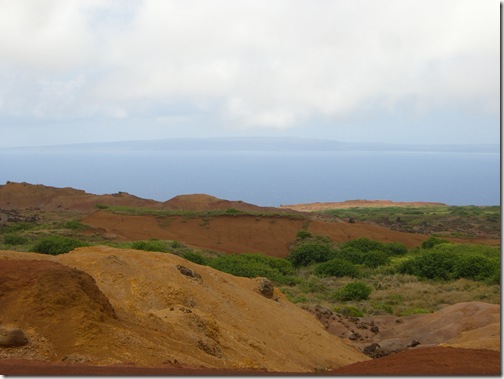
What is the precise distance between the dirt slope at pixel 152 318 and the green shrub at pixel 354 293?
16.0ft

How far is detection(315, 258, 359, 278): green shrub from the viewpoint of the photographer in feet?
81.9

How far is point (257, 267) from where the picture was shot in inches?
965

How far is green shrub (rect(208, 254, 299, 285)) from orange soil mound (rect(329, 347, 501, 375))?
16.1 m

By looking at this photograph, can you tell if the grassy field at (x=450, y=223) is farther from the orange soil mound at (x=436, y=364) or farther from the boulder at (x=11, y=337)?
the boulder at (x=11, y=337)

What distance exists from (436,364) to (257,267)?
61.2 ft

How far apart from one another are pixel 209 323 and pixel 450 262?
16265 millimetres

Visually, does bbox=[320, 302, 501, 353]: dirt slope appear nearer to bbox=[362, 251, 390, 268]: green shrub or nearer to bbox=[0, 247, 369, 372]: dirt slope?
bbox=[0, 247, 369, 372]: dirt slope

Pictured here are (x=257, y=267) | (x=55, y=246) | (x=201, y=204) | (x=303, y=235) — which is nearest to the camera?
(x=55, y=246)

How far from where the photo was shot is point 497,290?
20031mm

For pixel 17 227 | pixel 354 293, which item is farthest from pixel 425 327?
pixel 17 227

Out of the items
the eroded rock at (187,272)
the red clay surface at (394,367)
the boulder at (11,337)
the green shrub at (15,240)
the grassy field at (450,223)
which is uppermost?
the red clay surface at (394,367)

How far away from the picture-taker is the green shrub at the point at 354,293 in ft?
65.3

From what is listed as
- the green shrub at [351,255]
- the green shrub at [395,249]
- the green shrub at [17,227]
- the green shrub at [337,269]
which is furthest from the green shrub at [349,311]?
the green shrub at [17,227]

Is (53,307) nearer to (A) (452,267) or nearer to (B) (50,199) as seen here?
(A) (452,267)
